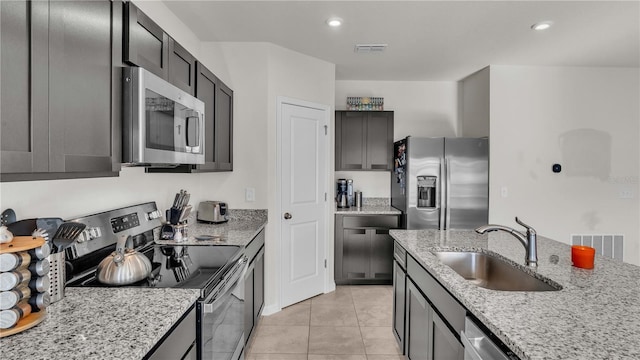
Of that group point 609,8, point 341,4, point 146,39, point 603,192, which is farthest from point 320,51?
point 603,192

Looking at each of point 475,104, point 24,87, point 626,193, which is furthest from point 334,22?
point 626,193

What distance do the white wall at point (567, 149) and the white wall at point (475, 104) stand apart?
0.11 metres

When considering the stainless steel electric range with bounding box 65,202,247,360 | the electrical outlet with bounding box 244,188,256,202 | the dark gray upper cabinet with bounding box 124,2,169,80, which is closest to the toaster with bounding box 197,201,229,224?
the electrical outlet with bounding box 244,188,256,202

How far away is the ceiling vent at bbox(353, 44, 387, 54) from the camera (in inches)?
122

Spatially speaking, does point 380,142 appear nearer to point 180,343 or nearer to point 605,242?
point 605,242

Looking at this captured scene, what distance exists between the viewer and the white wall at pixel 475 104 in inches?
150

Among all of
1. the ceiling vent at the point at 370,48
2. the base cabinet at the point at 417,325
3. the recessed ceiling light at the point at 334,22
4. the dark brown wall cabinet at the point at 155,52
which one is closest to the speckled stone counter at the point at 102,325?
the dark brown wall cabinet at the point at 155,52

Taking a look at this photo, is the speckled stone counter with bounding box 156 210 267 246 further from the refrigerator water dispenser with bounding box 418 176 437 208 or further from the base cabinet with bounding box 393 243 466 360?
the refrigerator water dispenser with bounding box 418 176 437 208

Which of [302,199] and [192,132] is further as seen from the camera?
[302,199]

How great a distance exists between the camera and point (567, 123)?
12.3 feet

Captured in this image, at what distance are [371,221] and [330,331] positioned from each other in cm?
146

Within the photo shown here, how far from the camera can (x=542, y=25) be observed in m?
2.67

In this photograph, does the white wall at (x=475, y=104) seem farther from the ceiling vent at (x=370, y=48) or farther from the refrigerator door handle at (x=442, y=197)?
the ceiling vent at (x=370, y=48)

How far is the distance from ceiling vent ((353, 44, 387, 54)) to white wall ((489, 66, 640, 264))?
1469 mm
